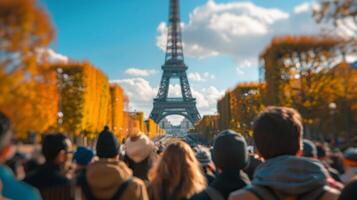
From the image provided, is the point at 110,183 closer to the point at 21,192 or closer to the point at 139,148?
the point at 21,192

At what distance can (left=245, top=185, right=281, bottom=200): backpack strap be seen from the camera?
249 cm

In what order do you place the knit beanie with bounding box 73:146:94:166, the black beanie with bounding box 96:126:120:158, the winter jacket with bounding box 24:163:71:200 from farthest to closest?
the black beanie with bounding box 96:126:120:158, the knit beanie with bounding box 73:146:94:166, the winter jacket with bounding box 24:163:71:200

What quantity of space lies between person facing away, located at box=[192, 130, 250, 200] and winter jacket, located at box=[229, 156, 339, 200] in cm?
141

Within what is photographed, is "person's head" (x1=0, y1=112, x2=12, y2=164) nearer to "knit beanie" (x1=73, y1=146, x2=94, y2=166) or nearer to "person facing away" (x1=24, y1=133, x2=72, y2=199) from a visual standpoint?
"person facing away" (x1=24, y1=133, x2=72, y2=199)

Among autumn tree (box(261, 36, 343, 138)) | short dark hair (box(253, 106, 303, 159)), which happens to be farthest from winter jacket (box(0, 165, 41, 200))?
autumn tree (box(261, 36, 343, 138))

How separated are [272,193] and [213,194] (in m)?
1.39

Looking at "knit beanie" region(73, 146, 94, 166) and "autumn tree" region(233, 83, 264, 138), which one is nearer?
"knit beanie" region(73, 146, 94, 166)

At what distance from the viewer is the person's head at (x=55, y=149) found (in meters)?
4.46

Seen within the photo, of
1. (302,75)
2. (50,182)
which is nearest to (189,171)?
(50,182)

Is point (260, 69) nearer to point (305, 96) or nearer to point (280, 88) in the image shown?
point (280, 88)

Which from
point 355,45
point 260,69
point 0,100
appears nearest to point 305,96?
point 260,69

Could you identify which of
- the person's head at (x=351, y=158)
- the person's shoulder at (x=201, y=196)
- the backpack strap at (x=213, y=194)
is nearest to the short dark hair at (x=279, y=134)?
the backpack strap at (x=213, y=194)

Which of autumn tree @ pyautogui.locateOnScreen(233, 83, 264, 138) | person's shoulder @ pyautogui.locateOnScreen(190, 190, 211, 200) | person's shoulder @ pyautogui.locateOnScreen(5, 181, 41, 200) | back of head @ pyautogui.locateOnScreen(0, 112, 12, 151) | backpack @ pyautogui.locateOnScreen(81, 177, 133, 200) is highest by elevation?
autumn tree @ pyautogui.locateOnScreen(233, 83, 264, 138)

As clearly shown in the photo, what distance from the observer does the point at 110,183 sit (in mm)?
3875
